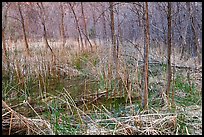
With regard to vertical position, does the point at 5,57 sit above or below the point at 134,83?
above

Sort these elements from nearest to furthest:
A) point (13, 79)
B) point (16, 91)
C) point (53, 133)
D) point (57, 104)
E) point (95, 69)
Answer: point (53, 133), point (57, 104), point (16, 91), point (13, 79), point (95, 69)

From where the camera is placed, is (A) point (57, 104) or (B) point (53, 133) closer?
(B) point (53, 133)

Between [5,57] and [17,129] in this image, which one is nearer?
[17,129]

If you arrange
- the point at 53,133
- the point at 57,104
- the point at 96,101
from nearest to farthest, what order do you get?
1. the point at 53,133
2. the point at 57,104
3. the point at 96,101

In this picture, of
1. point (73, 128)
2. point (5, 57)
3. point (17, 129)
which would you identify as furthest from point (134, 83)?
point (5, 57)

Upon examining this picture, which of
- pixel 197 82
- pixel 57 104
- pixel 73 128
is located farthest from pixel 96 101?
pixel 197 82

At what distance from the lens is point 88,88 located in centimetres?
422

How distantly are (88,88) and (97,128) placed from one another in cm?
176

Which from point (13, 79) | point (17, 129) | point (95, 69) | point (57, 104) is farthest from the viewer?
point (95, 69)

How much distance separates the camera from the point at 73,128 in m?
2.55

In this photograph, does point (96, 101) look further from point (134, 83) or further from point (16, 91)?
point (16, 91)

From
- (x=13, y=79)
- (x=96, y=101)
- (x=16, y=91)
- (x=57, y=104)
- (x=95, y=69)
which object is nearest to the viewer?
(x=57, y=104)

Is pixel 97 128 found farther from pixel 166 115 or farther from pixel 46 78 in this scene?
pixel 46 78

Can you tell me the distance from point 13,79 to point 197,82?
2835 mm
